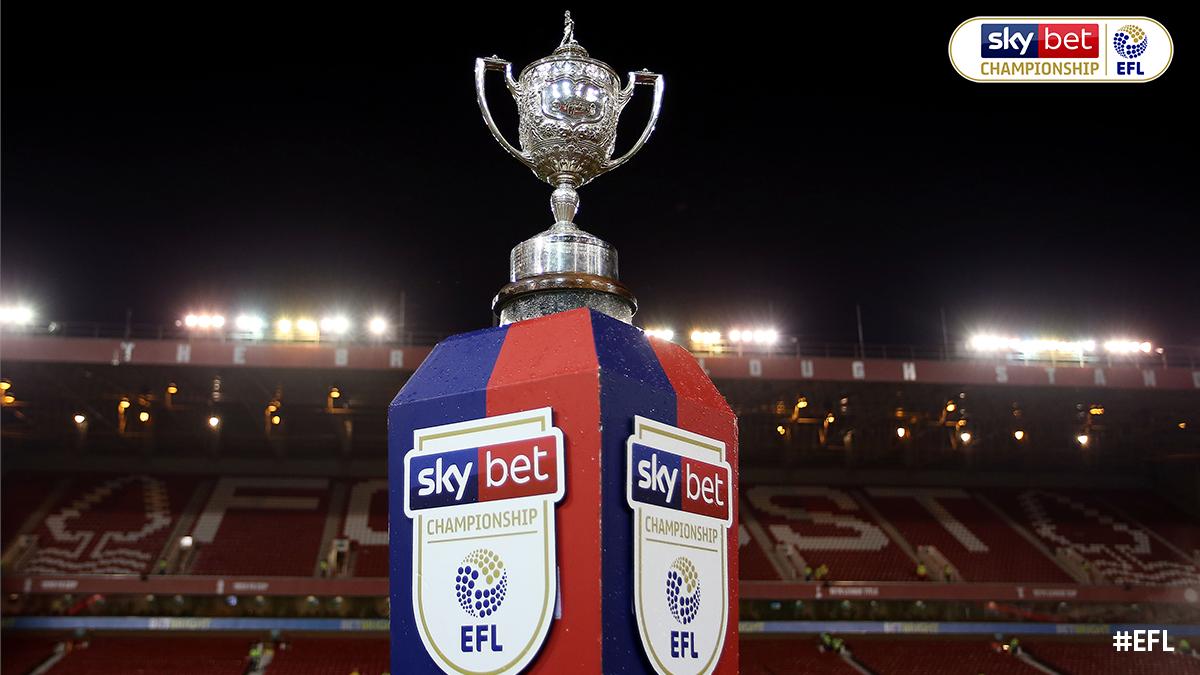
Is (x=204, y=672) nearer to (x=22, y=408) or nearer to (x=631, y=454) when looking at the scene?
(x=22, y=408)

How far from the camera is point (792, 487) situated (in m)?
28.2

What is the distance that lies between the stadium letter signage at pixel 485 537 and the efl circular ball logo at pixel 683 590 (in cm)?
30

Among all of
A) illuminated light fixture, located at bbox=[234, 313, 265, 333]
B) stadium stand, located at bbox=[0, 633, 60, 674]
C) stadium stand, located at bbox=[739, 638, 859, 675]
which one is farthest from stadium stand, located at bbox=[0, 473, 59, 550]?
stadium stand, located at bbox=[739, 638, 859, 675]

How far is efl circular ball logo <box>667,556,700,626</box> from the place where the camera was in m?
2.07

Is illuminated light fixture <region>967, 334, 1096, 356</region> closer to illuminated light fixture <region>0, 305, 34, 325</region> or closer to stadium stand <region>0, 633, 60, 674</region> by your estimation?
stadium stand <region>0, 633, 60, 674</region>

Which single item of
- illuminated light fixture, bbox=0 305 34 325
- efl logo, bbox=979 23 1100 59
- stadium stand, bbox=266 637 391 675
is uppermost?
efl logo, bbox=979 23 1100 59

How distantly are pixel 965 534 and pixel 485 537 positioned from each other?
26134 millimetres

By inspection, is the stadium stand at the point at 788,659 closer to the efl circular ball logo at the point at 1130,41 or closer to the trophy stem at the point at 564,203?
the efl circular ball logo at the point at 1130,41

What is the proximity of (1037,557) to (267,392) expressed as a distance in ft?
64.0

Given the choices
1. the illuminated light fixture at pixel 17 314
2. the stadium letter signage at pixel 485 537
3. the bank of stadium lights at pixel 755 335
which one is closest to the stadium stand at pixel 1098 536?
the bank of stadium lights at pixel 755 335

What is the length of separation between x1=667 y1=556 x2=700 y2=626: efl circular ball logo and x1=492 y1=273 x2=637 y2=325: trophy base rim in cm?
64

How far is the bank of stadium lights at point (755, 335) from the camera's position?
23380 millimetres

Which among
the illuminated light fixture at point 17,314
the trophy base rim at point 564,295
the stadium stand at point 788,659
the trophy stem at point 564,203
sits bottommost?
the stadium stand at point 788,659

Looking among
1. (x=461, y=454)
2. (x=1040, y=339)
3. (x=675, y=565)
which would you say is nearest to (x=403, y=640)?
(x=461, y=454)
